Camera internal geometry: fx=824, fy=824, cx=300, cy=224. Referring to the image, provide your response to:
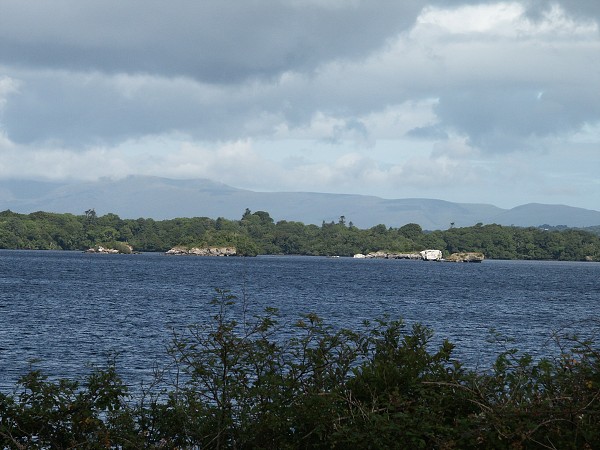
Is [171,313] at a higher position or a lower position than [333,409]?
lower

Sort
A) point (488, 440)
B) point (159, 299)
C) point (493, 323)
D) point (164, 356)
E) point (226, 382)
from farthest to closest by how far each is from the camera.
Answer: point (159, 299), point (493, 323), point (164, 356), point (226, 382), point (488, 440)

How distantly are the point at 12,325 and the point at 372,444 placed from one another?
4833cm

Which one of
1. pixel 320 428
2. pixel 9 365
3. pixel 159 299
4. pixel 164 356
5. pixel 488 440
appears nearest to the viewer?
pixel 488 440

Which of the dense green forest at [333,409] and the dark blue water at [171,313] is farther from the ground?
the dense green forest at [333,409]

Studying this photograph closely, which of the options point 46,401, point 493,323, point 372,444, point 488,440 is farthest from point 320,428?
point 493,323

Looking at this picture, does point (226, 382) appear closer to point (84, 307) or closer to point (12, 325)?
point (12, 325)

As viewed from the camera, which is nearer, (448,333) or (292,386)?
(292,386)

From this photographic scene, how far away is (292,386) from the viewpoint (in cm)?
1224

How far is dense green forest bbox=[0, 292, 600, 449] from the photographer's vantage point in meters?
10.6

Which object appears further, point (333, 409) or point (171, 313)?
point (171, 313)

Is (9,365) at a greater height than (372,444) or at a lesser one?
lesser

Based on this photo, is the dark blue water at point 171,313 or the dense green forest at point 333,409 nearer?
the dense green forest at point 333,409

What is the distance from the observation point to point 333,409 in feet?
37.7

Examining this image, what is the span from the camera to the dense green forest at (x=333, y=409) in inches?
417
